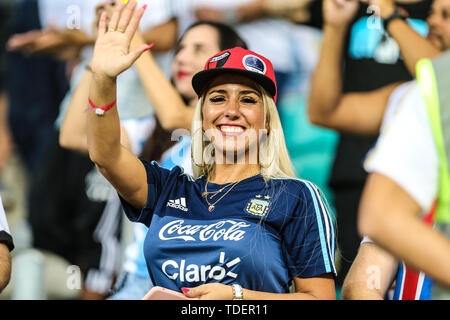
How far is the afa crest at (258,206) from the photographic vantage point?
2059 millimetres

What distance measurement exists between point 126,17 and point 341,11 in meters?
1.37

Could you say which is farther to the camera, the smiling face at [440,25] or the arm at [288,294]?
the smiling face at [440,25]

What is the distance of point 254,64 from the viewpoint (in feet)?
7.41

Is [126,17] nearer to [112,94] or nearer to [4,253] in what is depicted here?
[112,94]

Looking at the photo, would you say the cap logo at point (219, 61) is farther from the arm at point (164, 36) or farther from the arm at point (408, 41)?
the arm at point (164, 36)

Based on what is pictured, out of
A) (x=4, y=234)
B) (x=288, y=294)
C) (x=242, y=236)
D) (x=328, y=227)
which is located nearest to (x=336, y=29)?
(x=328, y=227)

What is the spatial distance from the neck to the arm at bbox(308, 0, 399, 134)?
2.75 ft

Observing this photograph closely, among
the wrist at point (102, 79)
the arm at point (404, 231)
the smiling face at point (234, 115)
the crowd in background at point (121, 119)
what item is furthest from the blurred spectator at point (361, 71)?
the arm at point (404, 231)

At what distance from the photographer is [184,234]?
6.65 feet

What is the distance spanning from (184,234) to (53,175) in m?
1.91

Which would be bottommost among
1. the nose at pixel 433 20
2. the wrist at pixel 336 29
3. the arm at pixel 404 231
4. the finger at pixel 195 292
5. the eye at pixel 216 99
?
the finger at pixel 195 292

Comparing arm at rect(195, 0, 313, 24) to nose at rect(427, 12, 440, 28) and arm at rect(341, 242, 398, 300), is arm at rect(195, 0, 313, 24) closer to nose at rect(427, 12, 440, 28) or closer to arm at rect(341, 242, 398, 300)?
nose at rect(427, 12, 440, 28)

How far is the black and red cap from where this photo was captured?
223 cm
